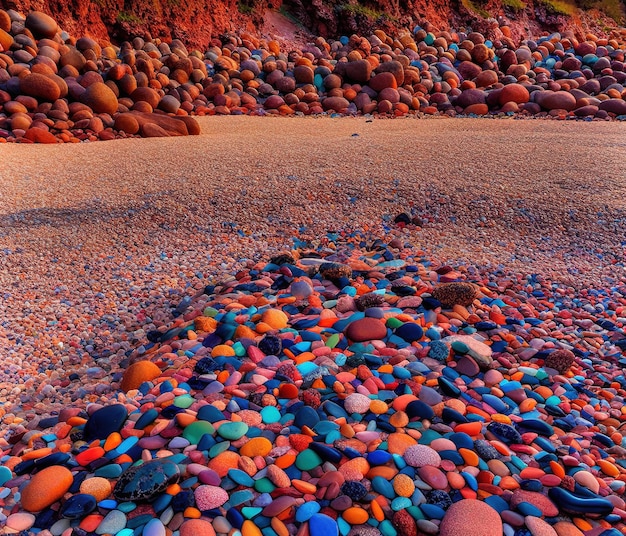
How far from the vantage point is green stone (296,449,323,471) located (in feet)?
4.04

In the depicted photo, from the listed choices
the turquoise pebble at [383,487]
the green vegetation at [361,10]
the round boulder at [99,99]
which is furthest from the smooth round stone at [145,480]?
the green vegetation at [361,10]

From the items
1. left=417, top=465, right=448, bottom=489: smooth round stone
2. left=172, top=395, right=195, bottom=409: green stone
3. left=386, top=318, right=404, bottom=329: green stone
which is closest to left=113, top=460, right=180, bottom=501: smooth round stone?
left=172, top=395, right=195, bottom=409: green stone

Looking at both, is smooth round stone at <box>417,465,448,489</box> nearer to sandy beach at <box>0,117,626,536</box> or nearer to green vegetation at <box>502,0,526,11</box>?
sandy beach at <box>0,117,626,536</box>

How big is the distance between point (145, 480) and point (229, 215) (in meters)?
2.13

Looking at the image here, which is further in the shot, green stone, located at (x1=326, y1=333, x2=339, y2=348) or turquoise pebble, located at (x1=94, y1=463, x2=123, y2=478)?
green stone, located at (x1=326, y1=333, x2=339, y2=348)

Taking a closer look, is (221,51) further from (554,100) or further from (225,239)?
(225,239)

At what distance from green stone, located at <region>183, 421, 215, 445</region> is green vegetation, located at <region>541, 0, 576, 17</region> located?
17120 millimetres

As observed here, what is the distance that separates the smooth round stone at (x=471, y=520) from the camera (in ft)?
3.52

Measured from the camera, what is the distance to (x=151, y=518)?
1.11m

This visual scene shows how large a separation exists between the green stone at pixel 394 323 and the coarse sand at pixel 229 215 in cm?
88

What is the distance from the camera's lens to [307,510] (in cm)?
112

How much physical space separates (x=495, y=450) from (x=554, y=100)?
7.03m

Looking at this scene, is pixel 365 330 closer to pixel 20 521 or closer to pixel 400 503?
pixel 400 503

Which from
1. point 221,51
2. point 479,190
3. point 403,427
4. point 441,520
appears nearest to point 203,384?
point 403,427
